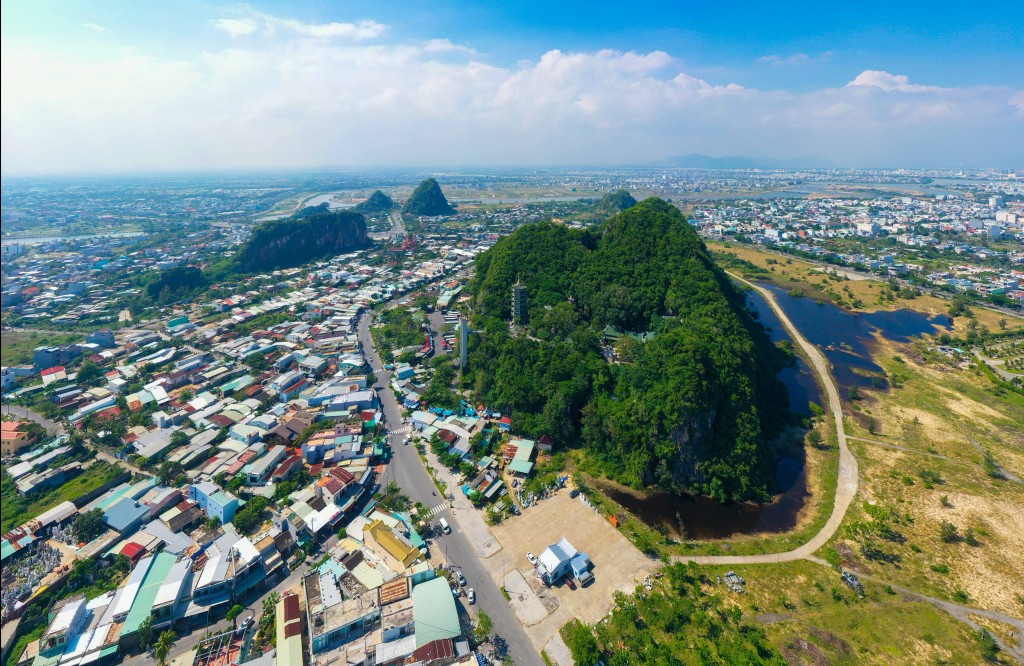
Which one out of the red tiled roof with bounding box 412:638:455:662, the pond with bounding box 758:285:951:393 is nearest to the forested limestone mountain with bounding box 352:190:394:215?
the pond with bounding box 758:285:951:393

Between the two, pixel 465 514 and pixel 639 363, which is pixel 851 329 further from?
pixel 465 514

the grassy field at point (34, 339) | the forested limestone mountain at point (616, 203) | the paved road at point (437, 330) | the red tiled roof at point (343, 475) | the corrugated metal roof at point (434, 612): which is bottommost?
the corrugated metal roof at point (434, 612)

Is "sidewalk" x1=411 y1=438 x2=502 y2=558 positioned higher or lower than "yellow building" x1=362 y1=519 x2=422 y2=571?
lower

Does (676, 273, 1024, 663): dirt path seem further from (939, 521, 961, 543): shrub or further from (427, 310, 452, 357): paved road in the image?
(427, 310, 452, 357): paved road

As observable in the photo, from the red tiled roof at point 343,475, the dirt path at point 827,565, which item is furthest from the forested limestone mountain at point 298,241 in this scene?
the dirt path at point 827,565

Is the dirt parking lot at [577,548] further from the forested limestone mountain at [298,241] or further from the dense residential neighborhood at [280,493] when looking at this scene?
the forested limestone mountain at [298,241]

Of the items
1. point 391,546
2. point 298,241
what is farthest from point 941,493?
point 298,241
